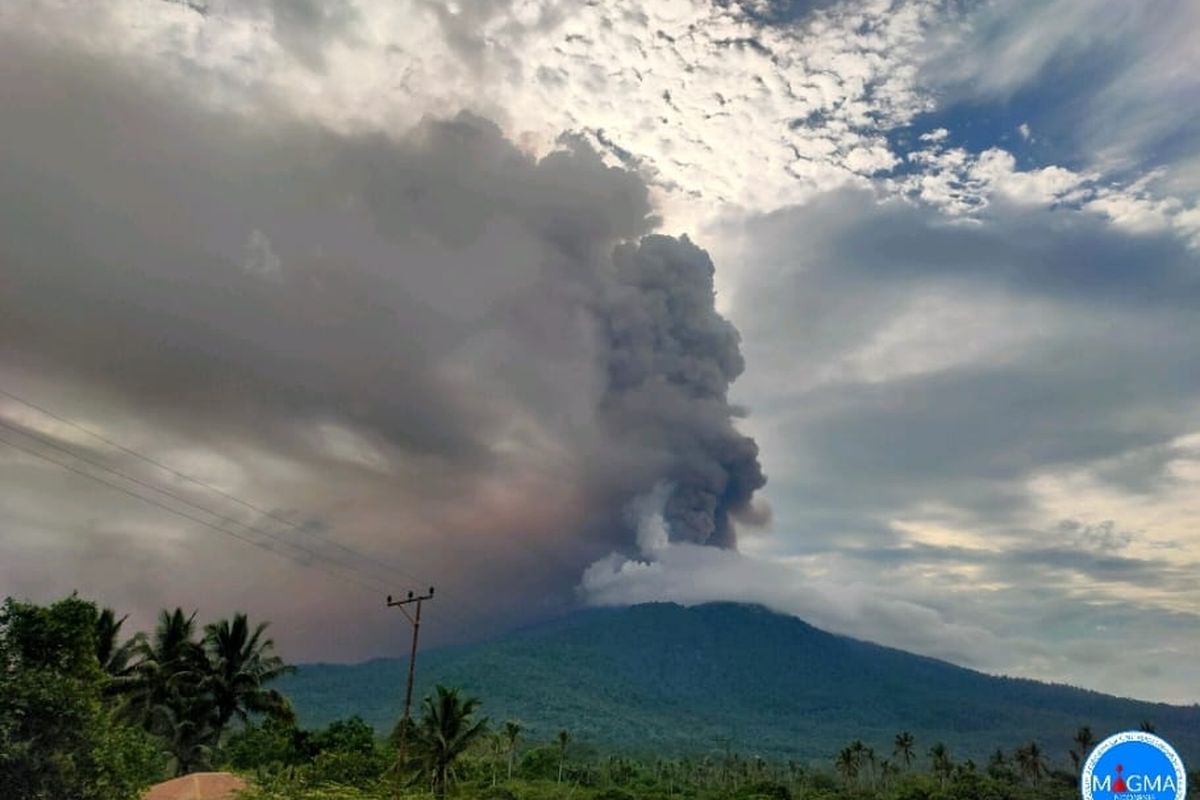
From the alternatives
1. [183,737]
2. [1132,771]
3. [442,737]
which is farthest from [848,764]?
[1132,771]

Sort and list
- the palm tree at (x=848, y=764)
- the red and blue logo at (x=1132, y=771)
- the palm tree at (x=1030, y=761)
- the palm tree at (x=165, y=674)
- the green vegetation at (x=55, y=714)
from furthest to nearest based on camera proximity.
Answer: the palm tree at (x=848, y=764)
the palm tree at (x=1030, y=761)
the palm tree at (x=165, y=674)
the green vegetation at (x=55, y=714)
the red and blue logo at (x=1132, y=771)

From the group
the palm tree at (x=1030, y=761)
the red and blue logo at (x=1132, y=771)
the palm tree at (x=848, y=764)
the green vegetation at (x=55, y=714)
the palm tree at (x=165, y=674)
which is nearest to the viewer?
the red and blue logo at (x=1132, y=771)

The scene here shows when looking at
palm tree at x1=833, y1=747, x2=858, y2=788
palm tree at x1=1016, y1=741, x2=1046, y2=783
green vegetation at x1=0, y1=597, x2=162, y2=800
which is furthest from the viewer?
palm tree at x1=833, y1=747, x2=858, y2=788

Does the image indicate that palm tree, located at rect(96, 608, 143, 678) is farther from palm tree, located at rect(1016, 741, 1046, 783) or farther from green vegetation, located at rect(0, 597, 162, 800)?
palm tree, located at rect(1016, 741, 1046, 783)

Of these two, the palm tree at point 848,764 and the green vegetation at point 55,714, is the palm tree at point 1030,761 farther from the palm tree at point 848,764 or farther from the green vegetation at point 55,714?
the green vegetation at point 55,714

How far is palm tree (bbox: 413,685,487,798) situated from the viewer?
64500 millimetres

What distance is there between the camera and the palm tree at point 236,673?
193ft

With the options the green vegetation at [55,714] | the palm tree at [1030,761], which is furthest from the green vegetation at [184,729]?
the palm tree at [1030,761]

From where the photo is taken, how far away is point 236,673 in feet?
194

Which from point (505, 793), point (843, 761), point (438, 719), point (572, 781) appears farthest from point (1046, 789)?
point (438, 719)

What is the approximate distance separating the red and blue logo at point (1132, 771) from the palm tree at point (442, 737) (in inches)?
2271

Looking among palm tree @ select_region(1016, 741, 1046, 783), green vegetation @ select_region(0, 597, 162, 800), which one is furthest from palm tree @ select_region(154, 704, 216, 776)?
palm tree @ select_region(1016, 741, 1046, 783)

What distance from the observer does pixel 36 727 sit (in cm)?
3145

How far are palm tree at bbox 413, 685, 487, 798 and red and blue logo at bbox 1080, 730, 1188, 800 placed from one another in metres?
57.7
